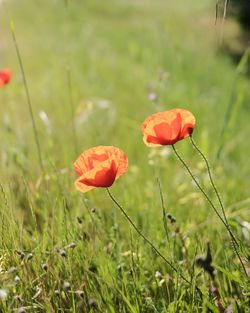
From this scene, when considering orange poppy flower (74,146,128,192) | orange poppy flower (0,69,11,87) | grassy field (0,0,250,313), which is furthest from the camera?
orange poppy flower (0,69,11,87)

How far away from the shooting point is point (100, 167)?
1.38 meters

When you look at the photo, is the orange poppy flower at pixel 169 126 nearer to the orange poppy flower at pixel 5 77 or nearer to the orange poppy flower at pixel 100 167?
the orange poppy flower at pixel 100 167

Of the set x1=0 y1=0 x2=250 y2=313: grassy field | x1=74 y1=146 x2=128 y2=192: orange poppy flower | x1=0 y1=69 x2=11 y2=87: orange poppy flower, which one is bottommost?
x1=0 y1=0 x2=250 y2=313: grassy field

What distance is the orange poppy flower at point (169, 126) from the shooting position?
1.41 meters

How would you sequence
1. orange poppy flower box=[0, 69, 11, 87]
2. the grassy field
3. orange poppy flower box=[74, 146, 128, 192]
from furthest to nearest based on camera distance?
orange poppy flower box=[0, 69, 11, 87]
the grassy field
orange poppy flower box=[74, 146, 128, 192]

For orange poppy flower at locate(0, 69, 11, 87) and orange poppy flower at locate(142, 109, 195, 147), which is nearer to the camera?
orange poppy flower at locate(142, 109, 195, 147)

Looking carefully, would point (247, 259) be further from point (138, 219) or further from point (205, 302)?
point (138, 219)

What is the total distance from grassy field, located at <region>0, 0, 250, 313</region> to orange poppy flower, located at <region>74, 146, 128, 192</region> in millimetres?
191

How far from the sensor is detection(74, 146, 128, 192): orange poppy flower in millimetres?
1376

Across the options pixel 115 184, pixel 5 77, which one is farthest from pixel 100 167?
pixel 115 184

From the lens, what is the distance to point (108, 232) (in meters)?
1.90

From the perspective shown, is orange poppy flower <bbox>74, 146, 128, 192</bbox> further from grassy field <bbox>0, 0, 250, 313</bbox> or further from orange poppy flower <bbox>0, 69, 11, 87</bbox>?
orange poppy flower <bbox>0, 69, 11, 87</bbox>

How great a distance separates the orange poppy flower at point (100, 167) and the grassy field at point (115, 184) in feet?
0.63

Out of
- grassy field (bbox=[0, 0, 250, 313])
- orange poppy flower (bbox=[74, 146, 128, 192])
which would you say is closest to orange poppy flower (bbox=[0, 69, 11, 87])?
grassy field (bbox=[0, 0, 250, 313])
